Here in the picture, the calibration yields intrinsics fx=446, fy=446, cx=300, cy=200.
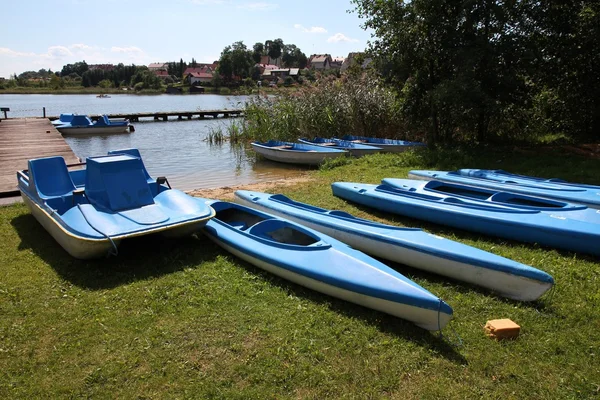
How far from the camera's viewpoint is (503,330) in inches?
147

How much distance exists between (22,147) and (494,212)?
1599cm

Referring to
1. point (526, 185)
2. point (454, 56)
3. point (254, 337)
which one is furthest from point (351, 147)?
point (254, 337)

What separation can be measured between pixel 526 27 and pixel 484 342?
1106cm

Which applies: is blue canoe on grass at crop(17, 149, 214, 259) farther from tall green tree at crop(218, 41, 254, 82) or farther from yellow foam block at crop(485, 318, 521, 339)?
tall green tree at crop(218, 41, 254, 82)

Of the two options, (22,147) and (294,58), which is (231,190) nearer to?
(22,147)

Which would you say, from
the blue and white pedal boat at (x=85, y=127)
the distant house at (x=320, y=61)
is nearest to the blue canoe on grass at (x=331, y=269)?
the blue and white pedal boat at (x=85, y=127)

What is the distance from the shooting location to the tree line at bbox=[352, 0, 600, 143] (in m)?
11.6

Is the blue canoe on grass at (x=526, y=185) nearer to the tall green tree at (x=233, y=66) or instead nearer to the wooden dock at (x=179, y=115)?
the wooden dock at (x=179, y=115)

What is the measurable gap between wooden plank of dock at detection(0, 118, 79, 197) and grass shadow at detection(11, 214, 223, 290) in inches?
150

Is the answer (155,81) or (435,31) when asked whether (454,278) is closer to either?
(435,31)

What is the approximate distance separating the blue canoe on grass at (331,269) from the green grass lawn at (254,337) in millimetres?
144

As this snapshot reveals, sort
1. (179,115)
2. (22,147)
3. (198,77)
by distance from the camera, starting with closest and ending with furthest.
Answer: (22,147), (179,115), (198,77)

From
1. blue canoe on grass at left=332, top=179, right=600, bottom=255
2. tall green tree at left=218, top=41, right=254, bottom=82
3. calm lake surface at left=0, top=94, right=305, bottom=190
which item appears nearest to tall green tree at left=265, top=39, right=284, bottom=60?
tall green tree at left=218, top=41, right=254, bottom=82

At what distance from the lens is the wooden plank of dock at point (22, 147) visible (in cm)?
1077
